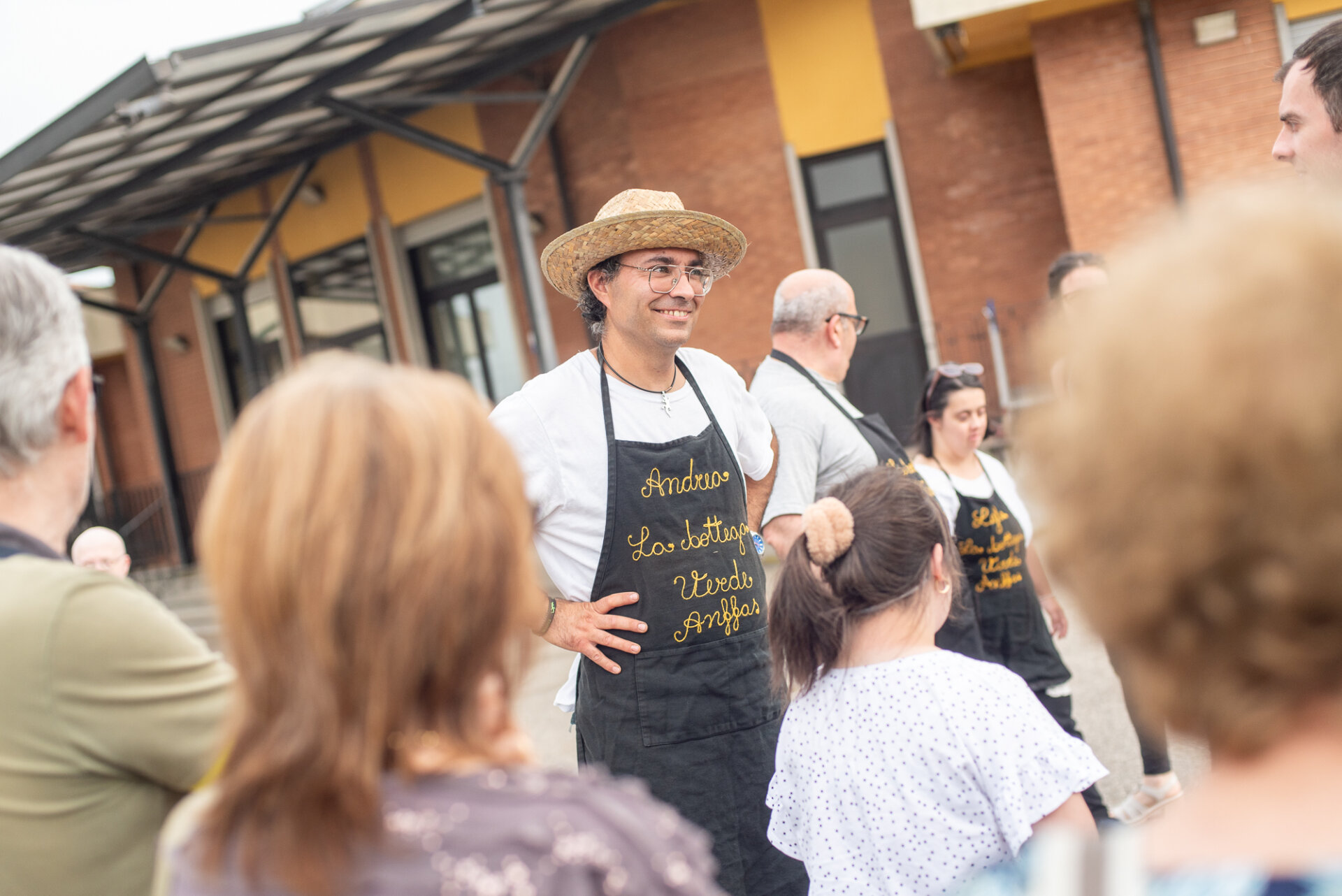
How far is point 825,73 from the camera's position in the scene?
10531 millimetres

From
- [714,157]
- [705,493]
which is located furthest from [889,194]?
[705,493]

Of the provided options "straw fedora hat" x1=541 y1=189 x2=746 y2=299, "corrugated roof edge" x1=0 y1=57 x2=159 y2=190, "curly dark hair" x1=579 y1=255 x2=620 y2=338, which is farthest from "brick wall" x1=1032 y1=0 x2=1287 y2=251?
"curly dark hair" x1=579 y1=255 x2=620 y2=338

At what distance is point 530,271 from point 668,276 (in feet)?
23.4

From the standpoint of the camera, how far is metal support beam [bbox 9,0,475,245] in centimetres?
782

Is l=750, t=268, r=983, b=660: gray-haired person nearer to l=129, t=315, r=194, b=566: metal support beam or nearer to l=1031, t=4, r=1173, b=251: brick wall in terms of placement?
l=1031, t=4, r=1173, b=251: brick wall

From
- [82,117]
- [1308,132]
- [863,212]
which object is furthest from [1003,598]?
[863,212]

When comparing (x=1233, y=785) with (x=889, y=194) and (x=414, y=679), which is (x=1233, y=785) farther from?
(x=889, y=194)

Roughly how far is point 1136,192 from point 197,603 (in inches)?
414

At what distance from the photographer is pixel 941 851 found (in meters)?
1.82

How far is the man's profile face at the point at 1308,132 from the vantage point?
7.55 ft

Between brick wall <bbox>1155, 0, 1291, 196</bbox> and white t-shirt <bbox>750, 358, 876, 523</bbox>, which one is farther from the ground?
brick wall <bbox>1155, 0, 1291, 196</bbox>

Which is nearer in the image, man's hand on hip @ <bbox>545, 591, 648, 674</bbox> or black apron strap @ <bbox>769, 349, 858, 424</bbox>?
man's hand on hip @ <bbox>545, 591, 648, 674</bbox>

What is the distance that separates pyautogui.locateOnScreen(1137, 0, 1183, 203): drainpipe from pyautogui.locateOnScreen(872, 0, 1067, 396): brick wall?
3.61ft

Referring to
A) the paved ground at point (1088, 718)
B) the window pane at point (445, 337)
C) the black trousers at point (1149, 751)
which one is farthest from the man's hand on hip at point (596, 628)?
the window pane at point (445, 337)
